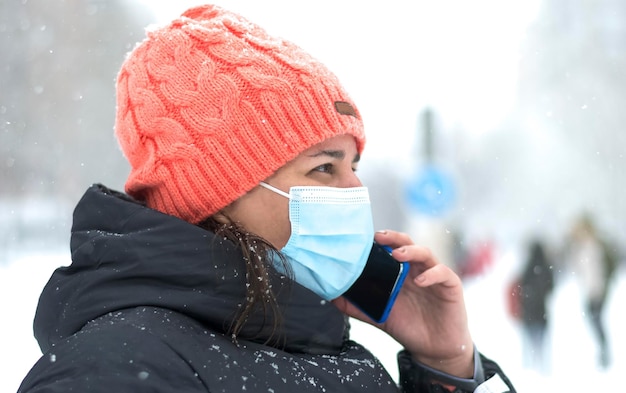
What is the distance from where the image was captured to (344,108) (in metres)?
2.17

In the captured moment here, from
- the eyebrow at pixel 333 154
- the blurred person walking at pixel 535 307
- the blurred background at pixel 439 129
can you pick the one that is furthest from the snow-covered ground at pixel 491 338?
the eyebrow at pixel 333 154

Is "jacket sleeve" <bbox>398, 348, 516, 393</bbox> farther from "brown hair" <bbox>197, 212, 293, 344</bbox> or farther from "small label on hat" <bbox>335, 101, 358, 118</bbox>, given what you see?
"small label on hat" <bbox>335, 101, 358, 118</bbox>

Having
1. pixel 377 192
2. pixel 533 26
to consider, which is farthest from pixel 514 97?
pixel 377 192

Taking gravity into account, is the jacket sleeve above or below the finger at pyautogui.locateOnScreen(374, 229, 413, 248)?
below

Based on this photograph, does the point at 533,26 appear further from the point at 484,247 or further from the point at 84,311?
the point at 84,311

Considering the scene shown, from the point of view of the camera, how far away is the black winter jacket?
1.48 metres

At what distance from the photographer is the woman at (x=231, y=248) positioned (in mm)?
1611

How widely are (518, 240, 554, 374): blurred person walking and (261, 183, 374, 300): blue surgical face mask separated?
6476mm

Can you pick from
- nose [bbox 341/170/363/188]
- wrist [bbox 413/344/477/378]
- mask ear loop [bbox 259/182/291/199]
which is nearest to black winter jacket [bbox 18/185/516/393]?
mask ear loop [bbox 259/182/291/199]

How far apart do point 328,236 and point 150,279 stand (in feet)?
2.01

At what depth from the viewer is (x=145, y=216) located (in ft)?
5.94

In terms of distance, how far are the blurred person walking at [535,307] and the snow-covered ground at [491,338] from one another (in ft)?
0.58

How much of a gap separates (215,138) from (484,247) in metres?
16.3

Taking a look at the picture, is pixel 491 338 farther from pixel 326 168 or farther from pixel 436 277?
pixel 326 168
